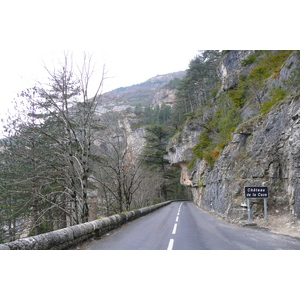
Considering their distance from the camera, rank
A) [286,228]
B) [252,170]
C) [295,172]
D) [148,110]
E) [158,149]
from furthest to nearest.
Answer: [148,110] < [158,149] < [252,170] < [295,172] < [286,228]

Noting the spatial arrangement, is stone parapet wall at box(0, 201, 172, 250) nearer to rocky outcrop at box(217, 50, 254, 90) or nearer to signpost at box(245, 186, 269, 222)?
signpost at box(245, 186, 269, 222)

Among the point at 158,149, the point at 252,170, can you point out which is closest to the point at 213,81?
the point at 158,149

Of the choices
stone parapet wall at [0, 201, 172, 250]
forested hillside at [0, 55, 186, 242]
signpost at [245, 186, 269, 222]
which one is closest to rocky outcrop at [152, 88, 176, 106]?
forested hillside at [0, 55, 186, 242]

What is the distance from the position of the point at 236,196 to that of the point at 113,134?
9228mm

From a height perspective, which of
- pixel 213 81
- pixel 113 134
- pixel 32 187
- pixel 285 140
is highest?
pixel 213 81

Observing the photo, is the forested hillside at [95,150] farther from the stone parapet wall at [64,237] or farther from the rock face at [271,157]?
→ the stone parapet wall at [64,237]

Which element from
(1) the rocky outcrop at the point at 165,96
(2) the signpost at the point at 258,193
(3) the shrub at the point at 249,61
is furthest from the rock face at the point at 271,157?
(1) the rocky outcrop at the point at 165,96

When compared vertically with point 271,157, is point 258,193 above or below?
below

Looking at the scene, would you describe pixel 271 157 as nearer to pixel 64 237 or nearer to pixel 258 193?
pixel 258 193

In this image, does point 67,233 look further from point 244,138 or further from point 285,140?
point 244,138

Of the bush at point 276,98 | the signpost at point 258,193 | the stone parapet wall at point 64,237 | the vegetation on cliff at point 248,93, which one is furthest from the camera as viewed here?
the vegetation on cliff at point 248,93

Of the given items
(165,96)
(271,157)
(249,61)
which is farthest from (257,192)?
(165,96)

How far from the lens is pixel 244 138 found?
17703 mm

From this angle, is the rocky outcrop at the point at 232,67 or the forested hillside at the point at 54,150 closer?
the forested hillside at the point at 54,150
